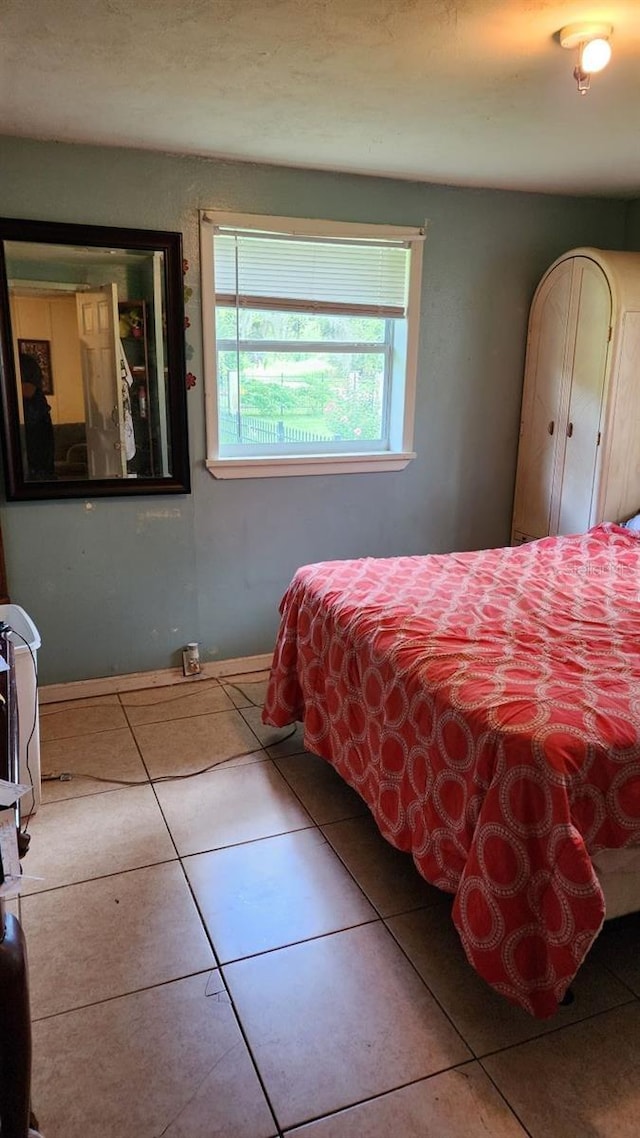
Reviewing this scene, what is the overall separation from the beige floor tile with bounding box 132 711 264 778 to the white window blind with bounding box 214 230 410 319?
185 cm

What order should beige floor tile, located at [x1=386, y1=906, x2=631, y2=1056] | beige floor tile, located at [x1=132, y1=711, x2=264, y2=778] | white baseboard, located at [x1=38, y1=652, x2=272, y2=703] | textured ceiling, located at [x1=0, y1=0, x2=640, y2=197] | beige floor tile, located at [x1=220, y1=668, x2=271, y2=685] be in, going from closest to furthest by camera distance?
beige floor tile, located at [x1=386, y1=906, x2=631, y2=1056] < textured ceiling, located at [x1=0, y1=0, x2=640, y2=197] < beige floor tile, located at [x1=132, y1=711, x2=264, y2=778] < white baseboard, located at [x1=38, y1=652, x2=272, y2=703] < beige floor tile, located at [x1=220, y1=668, x2=271, y2=685]

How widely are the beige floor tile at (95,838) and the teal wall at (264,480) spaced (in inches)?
36.6

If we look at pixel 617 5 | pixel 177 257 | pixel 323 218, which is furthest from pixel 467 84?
pixel 177 257

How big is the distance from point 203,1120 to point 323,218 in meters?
3.26

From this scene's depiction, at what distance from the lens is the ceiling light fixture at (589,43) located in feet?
6.13

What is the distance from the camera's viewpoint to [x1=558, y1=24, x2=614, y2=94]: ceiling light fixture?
1867 millimetres

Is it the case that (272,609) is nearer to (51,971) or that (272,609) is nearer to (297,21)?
(51,971)

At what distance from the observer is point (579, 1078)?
1.48 m

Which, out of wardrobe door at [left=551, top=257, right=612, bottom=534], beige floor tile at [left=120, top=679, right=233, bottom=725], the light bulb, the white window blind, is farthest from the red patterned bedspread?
the light bulb

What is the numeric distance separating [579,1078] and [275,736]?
168 cm

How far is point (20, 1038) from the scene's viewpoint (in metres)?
0.89

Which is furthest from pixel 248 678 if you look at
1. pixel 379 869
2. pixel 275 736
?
pixel 379 869

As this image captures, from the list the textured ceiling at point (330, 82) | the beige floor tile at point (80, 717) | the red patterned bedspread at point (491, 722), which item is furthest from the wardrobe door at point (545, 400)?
the beige floor tile at point (80, 717)

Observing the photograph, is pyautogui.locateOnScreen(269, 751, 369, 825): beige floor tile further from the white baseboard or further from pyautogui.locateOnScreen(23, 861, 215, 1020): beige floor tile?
the white baseboard
